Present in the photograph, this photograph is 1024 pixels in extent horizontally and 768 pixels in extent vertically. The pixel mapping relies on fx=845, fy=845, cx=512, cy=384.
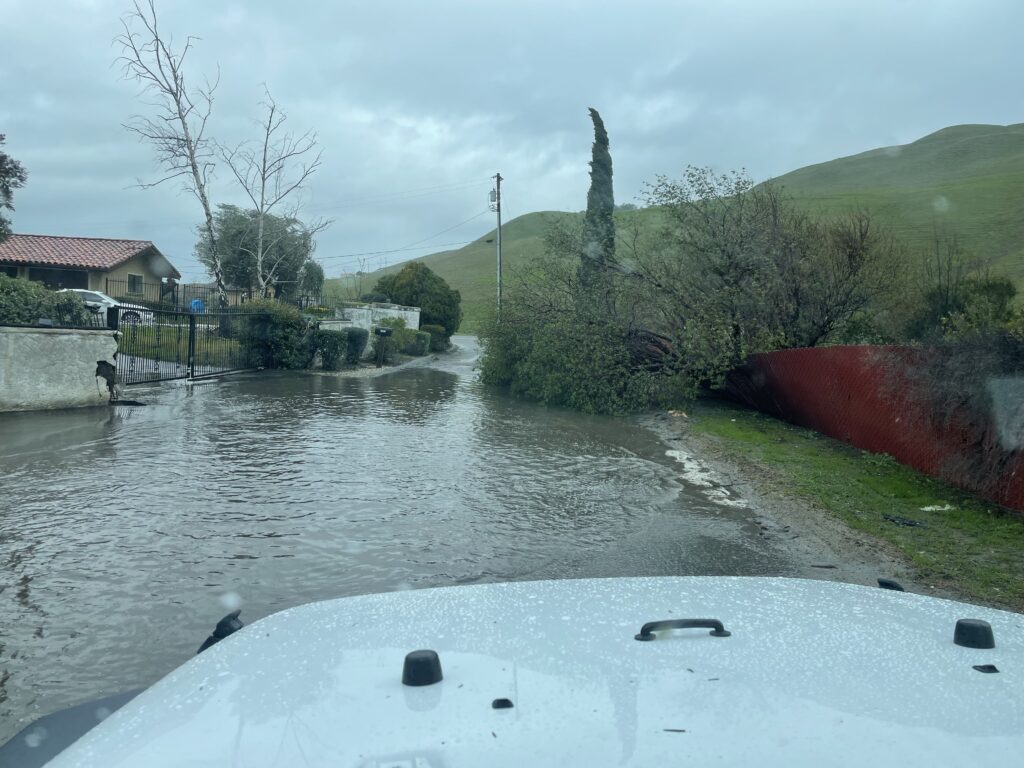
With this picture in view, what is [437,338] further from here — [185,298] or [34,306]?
[34,306]

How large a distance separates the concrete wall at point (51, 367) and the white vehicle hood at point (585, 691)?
13.0 m

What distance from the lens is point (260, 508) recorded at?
8.20 metres

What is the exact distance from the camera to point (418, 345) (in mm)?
35625

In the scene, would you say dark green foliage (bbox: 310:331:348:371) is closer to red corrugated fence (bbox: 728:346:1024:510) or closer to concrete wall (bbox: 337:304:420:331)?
concrete wall (bbox: 337:304:420:331)

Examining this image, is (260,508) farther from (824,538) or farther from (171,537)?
(824,538)

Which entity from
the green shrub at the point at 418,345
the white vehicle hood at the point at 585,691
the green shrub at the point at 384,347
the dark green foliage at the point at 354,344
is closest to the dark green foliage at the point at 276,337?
the dark green foliage at the point at 354,344

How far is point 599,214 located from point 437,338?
21195 mm

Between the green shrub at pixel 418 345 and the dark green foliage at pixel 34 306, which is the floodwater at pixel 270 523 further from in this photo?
the green shrub at pixel 418 345

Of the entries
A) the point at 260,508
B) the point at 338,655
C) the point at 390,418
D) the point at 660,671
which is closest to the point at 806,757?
the point at 660,671

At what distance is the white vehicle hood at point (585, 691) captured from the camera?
1655 mm

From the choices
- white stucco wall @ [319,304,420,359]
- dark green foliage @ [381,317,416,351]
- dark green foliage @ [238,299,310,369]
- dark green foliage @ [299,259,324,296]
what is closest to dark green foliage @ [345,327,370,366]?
white stucco wall @ [319,304,420,359]

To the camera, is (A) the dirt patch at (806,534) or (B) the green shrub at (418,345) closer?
(A) the dirt patch at (806,534)

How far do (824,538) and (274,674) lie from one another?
268 inches

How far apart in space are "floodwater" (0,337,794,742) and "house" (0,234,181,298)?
3354 centimetres
